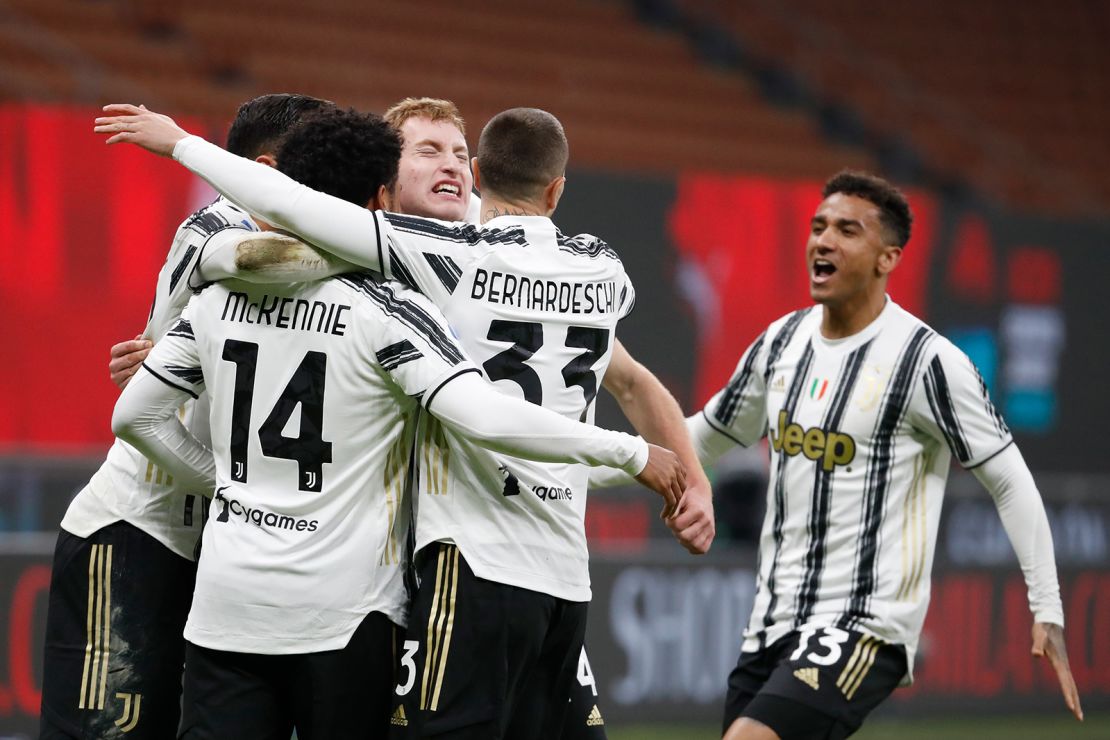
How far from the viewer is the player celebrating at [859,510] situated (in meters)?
4.57

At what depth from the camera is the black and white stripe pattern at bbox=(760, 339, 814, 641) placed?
15.9 feet

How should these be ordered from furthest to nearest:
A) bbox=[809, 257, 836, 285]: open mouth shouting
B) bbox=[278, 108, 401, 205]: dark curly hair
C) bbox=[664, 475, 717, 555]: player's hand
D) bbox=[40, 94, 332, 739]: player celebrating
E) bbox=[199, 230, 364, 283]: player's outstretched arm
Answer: bbox=[809, 257, 836, 285]: open mouth shouting
bbox=[40, 94, 332, 739]: player celebrating
bbox=[664, 475, 717, 555]: player's hand
bbox=[278, 108, 401, 205]: dark curly hair
bbox=[199, 230, 364, 283]: player's outstretched arm

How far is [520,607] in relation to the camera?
361 centimetres

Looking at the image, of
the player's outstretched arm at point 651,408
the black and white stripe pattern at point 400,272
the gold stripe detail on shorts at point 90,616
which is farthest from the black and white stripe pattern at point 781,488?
the gold stripe detail on shorts at point 90,616

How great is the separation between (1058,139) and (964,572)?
8997 millimetres

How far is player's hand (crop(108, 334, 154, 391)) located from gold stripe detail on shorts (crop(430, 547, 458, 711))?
981 mm

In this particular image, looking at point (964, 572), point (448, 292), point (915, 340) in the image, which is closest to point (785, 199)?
point (964, 572)

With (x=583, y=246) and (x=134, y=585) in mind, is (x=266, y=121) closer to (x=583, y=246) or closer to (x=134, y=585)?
(x=583, y=246)

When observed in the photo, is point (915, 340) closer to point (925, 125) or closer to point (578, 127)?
point (578, 127)

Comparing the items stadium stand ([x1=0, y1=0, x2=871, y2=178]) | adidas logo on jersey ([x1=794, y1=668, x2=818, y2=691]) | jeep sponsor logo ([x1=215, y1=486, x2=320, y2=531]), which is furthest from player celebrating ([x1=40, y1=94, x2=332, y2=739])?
stadium stand ([x1=0, y1=0, x2=871, y2=178])

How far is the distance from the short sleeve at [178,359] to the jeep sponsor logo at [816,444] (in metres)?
2.07

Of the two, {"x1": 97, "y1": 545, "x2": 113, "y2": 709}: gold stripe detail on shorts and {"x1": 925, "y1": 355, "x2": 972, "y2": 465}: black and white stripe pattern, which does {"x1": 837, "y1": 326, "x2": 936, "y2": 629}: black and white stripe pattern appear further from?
{"x1": 97, "y1": 545, "x2": 113, "y2": 709}: gold stripe detail on shorts

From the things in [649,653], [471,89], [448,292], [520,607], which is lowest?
[649,653]

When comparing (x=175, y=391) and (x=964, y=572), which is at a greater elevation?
(x=175, y=391)
